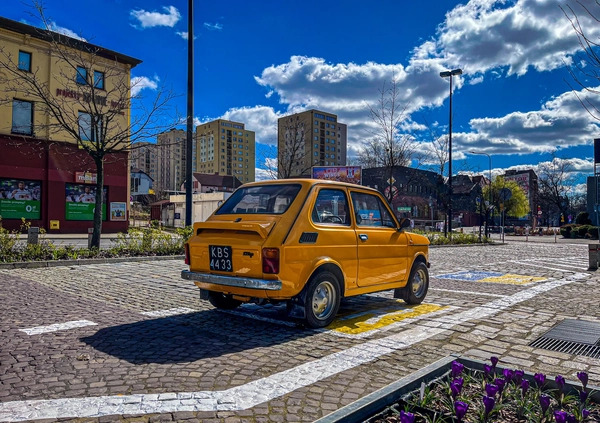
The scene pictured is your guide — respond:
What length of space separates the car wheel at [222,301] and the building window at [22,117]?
83.2ft

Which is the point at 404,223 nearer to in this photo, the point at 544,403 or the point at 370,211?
the point at 370,211

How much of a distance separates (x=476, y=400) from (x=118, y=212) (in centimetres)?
3094

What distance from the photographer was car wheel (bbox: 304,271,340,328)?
17.3ft

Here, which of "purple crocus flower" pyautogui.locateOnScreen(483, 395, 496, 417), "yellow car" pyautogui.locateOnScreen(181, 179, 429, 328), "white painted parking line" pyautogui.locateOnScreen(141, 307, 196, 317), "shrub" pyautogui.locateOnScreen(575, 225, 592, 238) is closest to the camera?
"purple crocus flower" pyautogui.locateOnScreen(483, 395, 496, 417)

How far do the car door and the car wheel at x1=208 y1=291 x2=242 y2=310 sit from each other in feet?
6.18

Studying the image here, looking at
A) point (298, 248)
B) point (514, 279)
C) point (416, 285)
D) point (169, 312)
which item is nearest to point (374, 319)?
point (416, 285)

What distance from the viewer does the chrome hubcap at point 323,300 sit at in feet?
17.9

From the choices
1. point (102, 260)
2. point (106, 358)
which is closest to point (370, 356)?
point (106, 358)

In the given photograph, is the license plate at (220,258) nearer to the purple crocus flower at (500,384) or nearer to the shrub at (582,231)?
the purple crocus flower at (500,384)

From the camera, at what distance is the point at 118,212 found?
30672 mm

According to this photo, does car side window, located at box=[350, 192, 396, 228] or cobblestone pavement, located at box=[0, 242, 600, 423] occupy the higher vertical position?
car side window, located at box=[350, 192, 396, 228]

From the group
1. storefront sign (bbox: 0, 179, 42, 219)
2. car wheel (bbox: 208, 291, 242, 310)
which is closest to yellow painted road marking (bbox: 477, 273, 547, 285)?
car wheel (bbox: 208, 291, 242, 310)

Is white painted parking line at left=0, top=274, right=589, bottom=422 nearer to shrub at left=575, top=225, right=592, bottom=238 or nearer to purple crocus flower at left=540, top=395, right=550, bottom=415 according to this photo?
purple crocus flower at left=540, top=395, right=550, bottom=415

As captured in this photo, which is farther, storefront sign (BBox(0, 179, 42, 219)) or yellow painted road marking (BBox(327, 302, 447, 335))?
storefront sign (BBox(0, 179, 42, 219))
